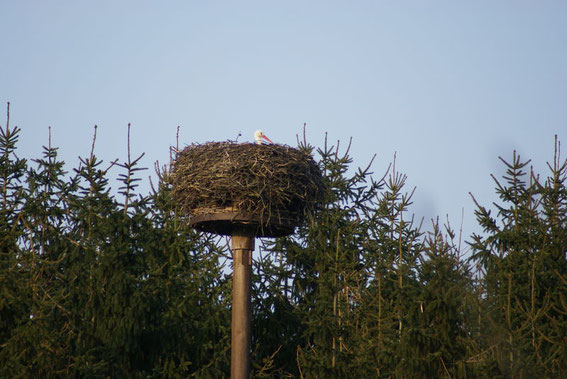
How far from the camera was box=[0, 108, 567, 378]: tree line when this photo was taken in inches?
444

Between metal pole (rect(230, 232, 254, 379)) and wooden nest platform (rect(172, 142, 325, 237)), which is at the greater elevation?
wooden nest platform (rect(172, 142, 325, 237))

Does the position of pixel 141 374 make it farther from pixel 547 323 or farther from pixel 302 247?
pixel 547 323

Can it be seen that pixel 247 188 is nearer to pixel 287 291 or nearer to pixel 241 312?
pixel 241 312

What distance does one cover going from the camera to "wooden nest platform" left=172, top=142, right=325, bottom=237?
10.9 meters

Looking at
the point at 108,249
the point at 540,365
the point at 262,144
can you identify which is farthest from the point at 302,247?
the point at 540,365

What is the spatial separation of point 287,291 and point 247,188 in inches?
235

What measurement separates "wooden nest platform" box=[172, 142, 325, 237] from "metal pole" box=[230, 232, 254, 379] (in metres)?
0.28

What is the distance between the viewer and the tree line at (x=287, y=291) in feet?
37.0

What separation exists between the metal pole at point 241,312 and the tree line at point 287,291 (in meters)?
2.13

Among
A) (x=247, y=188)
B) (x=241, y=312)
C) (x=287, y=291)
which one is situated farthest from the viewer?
(x=287, y=291)

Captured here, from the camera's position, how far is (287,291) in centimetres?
1648

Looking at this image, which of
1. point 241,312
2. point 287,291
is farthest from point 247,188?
point 287,291

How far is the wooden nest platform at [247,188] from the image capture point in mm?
10914

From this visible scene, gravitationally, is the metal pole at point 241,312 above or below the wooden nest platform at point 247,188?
below
